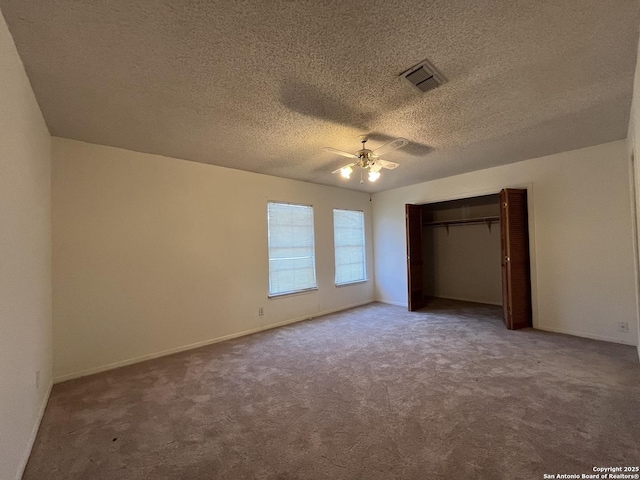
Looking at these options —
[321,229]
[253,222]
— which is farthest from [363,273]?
[253,222]

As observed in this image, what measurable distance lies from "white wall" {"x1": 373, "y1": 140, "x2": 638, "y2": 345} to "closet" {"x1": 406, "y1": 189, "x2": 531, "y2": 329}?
0.60ft

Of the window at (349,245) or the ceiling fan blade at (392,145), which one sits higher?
the ceiling fan blade at (392,145)

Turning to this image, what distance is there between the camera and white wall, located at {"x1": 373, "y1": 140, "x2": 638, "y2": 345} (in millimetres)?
3340

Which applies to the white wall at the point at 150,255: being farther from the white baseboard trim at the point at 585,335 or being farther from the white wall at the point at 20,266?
the white baseboard trim at the point at 585,335

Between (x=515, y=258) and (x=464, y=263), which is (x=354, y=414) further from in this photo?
(x=464, y=263)

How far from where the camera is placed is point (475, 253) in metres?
6.05

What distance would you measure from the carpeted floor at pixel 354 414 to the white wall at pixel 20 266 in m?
0.33

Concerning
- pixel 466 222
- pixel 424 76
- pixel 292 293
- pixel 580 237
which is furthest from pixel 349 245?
pixel 424 76

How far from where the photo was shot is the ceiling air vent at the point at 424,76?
1.83 meters

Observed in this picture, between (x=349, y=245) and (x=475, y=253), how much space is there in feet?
9.50

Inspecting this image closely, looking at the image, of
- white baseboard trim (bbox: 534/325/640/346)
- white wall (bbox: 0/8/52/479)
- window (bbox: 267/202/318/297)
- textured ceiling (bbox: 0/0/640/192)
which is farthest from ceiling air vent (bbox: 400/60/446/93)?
white baseboard trim (bbox: 534/325/640/346)

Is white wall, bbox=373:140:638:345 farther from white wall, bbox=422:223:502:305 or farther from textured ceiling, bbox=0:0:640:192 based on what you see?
white wall, bbox=422:223:502:305

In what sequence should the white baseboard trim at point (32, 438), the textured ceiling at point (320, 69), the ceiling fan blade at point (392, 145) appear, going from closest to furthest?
the textured ceiling at point (320, 69), the white baseboard trim at point (32, 438), the ceiling fan blade at point (392, 145)

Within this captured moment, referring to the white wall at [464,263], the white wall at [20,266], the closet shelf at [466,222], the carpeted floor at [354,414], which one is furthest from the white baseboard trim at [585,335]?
the white wall at [20,266]
